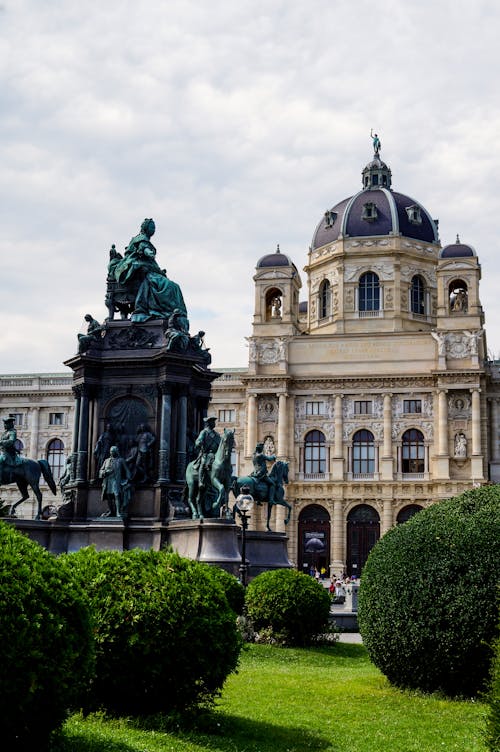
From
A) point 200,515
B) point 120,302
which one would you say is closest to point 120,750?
point 200,515

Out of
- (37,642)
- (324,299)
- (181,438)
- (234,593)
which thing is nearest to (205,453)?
(181,438)

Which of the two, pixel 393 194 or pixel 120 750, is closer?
pixel 120 750

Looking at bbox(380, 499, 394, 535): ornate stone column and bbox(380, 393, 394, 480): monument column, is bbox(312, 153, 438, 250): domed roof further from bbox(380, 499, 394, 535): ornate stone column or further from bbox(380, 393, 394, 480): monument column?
bbox(380, 499, 394, 535): ornate stone column

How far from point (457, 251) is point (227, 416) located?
21.5 meters

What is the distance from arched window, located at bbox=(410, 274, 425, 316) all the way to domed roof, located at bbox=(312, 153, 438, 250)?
145 inches

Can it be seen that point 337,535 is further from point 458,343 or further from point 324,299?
point 324,299

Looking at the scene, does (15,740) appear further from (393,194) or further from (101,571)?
(393,194)

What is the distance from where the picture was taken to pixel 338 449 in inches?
2702

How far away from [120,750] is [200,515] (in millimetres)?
13352

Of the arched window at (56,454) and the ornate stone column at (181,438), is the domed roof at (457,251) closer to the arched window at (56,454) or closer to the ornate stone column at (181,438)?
the arched window at (56,454)

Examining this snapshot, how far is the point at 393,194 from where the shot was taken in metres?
79.8

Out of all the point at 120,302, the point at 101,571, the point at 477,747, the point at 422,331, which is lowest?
the point at 477,747

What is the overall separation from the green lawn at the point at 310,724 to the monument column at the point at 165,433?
8.07 m

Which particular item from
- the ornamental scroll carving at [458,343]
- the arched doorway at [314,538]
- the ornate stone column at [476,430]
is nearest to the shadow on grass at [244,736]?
the ornate stone column at [476,430]
